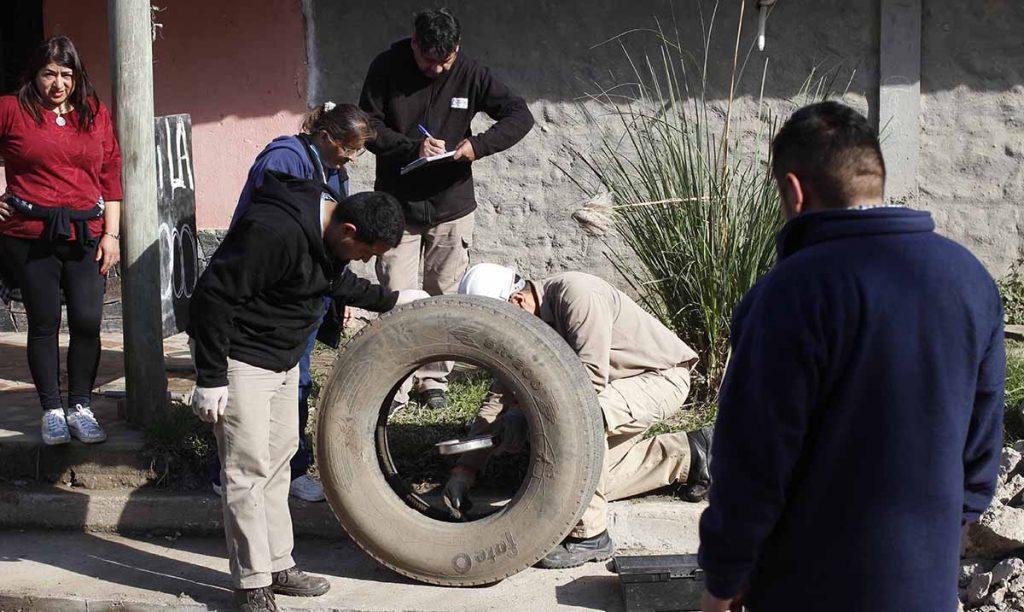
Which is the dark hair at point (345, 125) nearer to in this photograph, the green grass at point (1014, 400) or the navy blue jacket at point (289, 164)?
the navy blue jacket at point (289, 164)

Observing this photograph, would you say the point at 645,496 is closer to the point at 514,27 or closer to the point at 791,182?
the point at 791,182

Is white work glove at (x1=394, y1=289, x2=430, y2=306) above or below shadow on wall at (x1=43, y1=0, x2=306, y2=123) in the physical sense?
below

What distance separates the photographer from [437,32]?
18.1ft

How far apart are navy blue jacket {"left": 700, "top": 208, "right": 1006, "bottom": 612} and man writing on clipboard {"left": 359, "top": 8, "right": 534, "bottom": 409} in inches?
141

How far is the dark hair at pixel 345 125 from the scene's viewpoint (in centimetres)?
488

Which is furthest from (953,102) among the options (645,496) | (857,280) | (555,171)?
(857,280)

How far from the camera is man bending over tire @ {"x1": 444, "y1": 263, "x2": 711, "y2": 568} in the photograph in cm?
462

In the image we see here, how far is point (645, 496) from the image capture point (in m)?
4.98

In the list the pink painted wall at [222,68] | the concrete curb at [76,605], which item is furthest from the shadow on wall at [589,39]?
the concrete curb at [76,605]

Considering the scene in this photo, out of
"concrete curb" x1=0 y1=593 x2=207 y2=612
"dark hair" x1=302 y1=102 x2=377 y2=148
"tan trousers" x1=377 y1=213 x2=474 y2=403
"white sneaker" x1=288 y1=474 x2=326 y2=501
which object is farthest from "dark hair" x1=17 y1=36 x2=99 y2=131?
"concrete curb" x1=0 y1=593 x2=207 y2=612

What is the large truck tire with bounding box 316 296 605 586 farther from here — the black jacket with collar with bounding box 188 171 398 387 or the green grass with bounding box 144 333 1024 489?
the green grass with bounding box 144 333 1024 489

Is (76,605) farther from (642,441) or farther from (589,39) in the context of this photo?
(589,39)

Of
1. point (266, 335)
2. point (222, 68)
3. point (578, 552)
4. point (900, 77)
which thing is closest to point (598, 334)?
point (578, 552)

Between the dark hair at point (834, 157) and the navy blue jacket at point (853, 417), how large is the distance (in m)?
0.07
